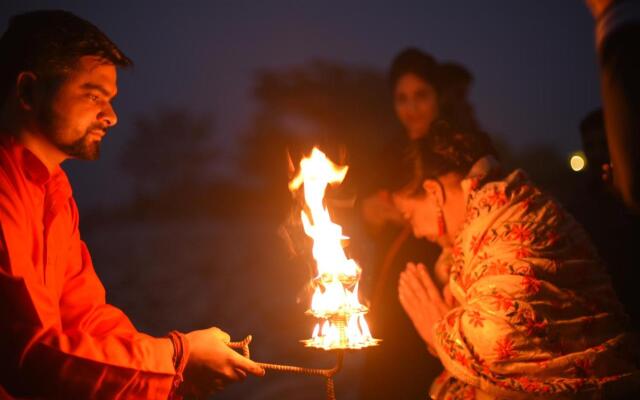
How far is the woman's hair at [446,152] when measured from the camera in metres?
3.13

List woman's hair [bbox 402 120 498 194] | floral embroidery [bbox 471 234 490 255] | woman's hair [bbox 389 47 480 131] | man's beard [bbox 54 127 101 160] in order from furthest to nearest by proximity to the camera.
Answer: woman's hair [bbox 389 47 480 131], woman's hair [bbox 402 120 498 194], floral embroidery [bbox 471 234 490 255], man's beard [bbox 54 127 101 160]

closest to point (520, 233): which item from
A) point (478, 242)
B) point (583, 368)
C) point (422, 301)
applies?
point (478, 242)

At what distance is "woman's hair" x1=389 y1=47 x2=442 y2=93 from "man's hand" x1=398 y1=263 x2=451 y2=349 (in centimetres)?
181

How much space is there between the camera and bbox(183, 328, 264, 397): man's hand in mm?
2305

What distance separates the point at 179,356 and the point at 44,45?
1.47m

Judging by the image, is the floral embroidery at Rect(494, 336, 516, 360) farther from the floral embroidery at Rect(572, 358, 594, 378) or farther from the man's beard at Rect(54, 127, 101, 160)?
the man's beard at Rect(54, 127, 101, 160)

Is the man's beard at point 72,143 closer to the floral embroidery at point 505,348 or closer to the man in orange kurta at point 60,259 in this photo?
the man in orange kurta at point 60,259

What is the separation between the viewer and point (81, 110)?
2.38 metres

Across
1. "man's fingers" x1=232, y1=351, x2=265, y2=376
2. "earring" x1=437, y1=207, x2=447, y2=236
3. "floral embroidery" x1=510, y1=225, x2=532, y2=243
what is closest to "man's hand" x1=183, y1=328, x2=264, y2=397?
"man's fingers" x1=232, y1=351, x2=265, y2=376

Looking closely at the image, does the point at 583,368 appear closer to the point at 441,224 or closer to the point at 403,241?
the point at 441,224

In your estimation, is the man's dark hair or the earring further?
the earring

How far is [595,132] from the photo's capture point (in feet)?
13.5

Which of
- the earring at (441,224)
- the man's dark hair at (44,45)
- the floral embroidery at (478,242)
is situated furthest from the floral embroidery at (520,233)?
the man's dark hair at (44,45)

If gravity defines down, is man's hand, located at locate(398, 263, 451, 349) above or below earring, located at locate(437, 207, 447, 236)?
below
